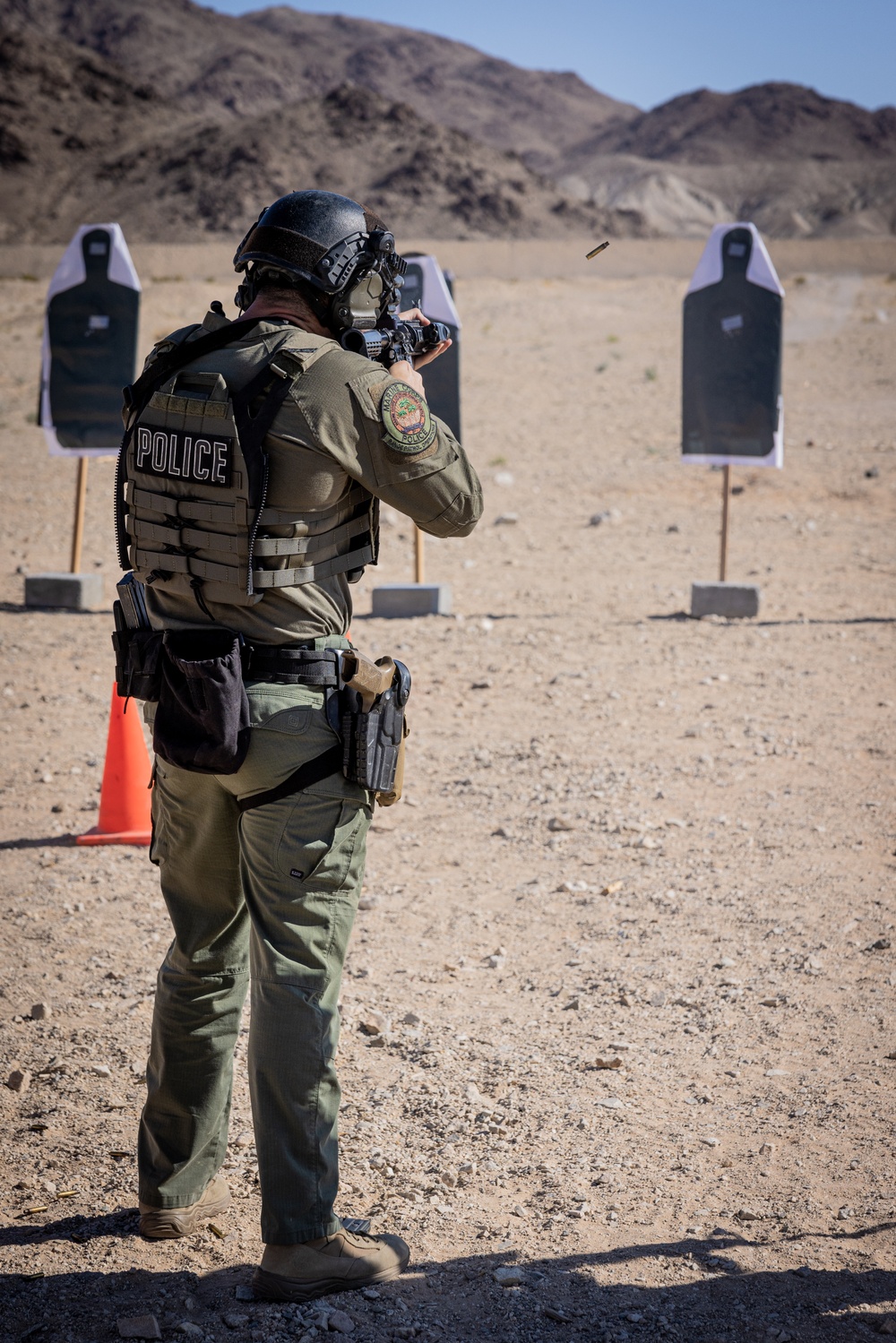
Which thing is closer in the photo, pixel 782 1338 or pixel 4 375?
pixel 782 1338

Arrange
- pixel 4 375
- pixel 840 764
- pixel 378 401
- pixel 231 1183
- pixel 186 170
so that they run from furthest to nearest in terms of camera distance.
→ pixel 186 170
pixel 4 375
pixel 840 764
pixel 231 1183
pixel 378 401

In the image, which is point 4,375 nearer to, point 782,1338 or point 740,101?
point 782,1338

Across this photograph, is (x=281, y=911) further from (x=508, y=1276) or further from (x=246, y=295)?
(x=246, y=295)

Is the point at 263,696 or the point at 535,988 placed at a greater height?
the point at 263,696

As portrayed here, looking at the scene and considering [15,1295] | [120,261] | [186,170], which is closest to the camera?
[15,1295]

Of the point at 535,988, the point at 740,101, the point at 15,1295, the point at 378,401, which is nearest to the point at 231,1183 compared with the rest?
the point at 15,1295

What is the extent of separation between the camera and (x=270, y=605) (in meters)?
2.21

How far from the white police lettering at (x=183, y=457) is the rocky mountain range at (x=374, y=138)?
53910 millimetres

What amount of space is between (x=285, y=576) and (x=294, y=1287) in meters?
1.35

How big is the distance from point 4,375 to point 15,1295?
19412 mm

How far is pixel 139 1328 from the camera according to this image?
87.3 inches

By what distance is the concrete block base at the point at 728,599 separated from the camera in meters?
7.88

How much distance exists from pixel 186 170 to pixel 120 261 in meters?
53.9

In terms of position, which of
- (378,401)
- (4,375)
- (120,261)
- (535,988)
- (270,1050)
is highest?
(4,375)
